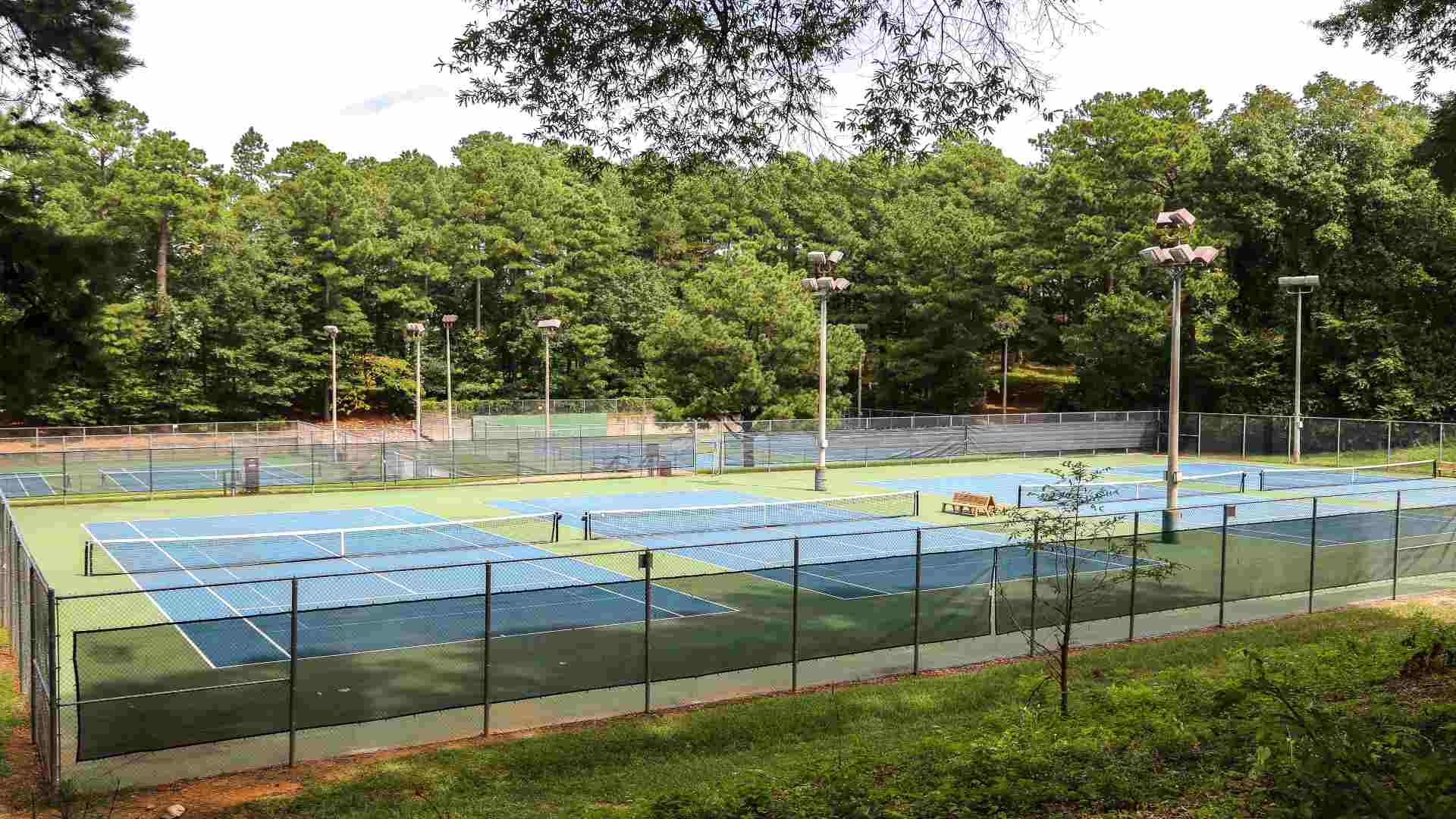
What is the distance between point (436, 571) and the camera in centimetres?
2469

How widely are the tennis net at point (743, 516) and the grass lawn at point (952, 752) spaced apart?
1612 cm

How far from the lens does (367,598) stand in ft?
72.2

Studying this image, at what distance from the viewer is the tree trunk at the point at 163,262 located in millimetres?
69688

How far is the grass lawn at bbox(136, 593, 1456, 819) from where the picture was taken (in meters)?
7.40

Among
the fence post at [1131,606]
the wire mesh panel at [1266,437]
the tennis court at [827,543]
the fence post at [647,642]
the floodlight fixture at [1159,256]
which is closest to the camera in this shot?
the fence post at [647,642]

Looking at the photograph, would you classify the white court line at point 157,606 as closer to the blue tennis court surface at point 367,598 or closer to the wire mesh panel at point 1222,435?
the blue tennis court surface at point 367,598

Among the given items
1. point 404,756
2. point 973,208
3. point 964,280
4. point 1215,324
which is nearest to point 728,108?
point 404,756

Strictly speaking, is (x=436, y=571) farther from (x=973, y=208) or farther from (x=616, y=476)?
(x=973, y=208)

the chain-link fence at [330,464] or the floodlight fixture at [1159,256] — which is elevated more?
the floodlight fixture at [1159,256]

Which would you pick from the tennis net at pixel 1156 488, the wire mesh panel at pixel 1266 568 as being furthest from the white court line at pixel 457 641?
the tennis net at pixel 1156 488

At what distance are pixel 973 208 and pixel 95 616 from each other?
268 feet

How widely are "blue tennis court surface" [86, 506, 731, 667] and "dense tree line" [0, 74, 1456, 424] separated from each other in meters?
23.3

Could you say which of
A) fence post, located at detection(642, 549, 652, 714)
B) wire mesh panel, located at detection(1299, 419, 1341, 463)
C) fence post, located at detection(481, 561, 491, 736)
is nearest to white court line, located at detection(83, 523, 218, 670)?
fence post, located at detection(481, 561, 491, 736)

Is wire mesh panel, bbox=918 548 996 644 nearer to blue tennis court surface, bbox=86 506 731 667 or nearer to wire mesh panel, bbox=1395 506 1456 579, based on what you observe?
blue tennis court surface, bbox=86 506 731 667
